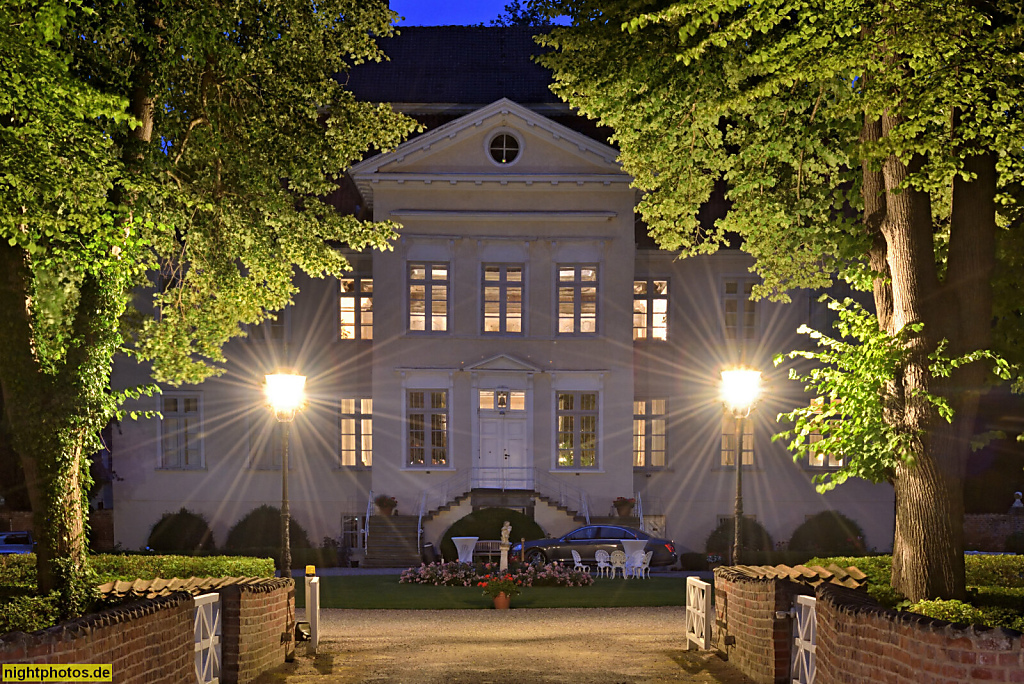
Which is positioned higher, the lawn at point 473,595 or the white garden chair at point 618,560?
the white garden chair at point 618,560

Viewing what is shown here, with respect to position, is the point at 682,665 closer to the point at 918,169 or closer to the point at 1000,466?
the point at 918,169

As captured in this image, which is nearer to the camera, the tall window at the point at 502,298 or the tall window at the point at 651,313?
the tall window at the point at 502,298

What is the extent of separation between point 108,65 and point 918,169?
28.3 ft

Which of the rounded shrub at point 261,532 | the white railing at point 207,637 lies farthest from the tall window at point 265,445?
the white railing at point 207,637

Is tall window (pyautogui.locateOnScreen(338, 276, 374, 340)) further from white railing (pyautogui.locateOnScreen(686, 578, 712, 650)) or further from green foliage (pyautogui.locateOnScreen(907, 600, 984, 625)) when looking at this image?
green foliage (pyautogui.locateOnScreen(907, 600, 984, 625))

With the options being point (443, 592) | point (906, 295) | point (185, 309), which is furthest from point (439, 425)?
point (906, 295)

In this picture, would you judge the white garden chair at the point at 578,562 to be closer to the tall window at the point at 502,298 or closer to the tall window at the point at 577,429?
the tall window at the point at 577,429

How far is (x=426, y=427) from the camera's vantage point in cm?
3052

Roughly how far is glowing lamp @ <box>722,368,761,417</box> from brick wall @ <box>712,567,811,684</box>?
189 inches

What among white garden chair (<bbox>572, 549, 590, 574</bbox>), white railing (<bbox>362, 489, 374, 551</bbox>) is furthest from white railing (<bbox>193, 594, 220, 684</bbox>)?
white railing (<bbox>362, 489, 374, 551</bbox>)

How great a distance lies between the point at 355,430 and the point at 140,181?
791 inches

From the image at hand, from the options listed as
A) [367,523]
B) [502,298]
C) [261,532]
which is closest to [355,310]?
[502,298]

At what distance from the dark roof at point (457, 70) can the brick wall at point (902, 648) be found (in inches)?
991

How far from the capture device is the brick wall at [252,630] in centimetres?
1123
